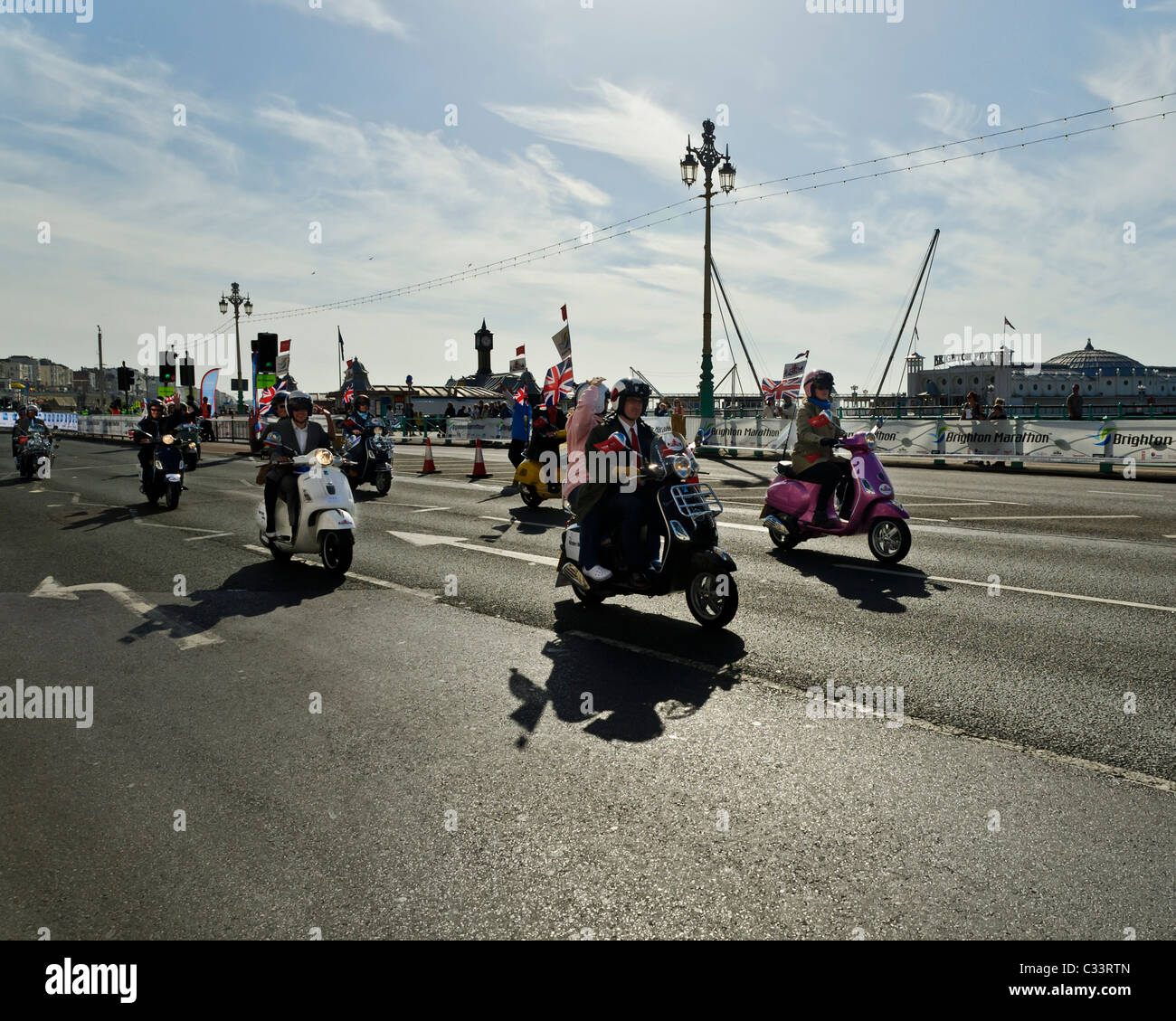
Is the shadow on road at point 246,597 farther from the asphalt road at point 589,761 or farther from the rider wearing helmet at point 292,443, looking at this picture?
the rider wearing helmet at point 292,443

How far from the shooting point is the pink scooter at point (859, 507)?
8.71 m

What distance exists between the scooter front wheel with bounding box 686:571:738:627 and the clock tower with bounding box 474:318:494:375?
186m

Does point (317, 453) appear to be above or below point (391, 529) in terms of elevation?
above

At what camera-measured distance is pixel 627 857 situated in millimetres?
3023

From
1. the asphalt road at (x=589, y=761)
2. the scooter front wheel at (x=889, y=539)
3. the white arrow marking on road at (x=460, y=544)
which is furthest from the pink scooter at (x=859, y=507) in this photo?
the white arrow marking on road at (x=460, y=544)

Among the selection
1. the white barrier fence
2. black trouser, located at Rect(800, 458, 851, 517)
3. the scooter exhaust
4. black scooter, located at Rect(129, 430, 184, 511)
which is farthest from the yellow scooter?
the scooter exhaust

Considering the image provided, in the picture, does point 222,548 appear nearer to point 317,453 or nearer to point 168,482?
point 317,453

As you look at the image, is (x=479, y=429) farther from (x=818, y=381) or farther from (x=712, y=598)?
(x=712, y=598)

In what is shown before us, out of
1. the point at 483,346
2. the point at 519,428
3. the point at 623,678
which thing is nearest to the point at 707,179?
the point at 519,428

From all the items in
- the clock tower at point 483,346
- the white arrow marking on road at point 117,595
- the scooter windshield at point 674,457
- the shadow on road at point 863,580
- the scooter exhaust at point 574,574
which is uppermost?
the clock tower at point 483,346

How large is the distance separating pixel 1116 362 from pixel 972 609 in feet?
546

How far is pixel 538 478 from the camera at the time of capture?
44.8 feet

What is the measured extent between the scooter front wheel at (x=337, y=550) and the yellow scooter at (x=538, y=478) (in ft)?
18.1
